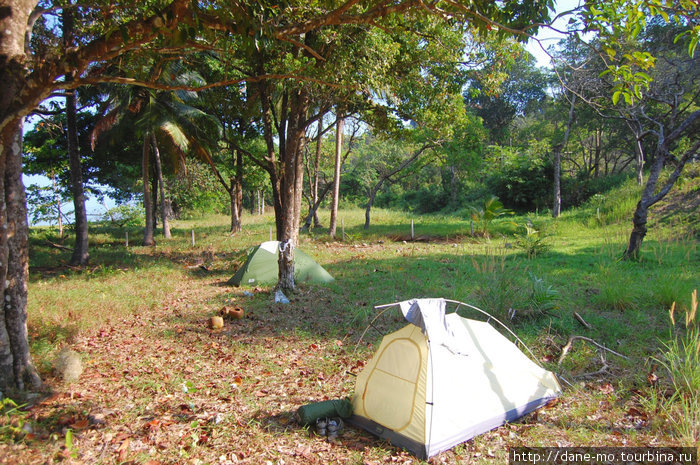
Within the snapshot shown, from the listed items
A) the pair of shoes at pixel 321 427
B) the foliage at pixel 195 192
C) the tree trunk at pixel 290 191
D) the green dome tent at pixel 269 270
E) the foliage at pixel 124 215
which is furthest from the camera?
the foliage at pixel 195 192

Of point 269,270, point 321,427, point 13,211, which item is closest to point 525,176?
point 269,270

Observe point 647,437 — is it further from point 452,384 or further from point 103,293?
point 103,293

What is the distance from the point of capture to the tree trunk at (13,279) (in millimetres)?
4141

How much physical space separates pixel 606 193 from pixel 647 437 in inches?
767

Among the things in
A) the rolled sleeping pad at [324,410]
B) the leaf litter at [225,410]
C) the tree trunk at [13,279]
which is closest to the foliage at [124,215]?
the leaf litter at [225,410]

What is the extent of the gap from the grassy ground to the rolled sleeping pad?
12 cm

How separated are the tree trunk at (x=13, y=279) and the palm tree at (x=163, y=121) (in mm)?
11189

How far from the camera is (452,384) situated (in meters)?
3.88

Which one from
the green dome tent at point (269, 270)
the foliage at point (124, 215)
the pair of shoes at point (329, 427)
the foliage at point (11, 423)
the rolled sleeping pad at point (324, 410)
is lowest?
the pair of shoes at point (329, 427)

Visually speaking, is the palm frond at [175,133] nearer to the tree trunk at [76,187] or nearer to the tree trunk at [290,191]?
the tree trunk at [76,187]

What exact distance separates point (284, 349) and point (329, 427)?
2.08 meters

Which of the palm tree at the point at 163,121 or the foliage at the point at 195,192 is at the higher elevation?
the palm tree at the point at 163,121

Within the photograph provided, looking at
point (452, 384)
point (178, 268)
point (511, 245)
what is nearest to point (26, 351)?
point (452, 384)

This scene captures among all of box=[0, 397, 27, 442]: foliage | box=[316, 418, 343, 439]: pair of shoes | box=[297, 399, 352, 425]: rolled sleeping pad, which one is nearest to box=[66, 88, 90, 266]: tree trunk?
box=[0, 397, 27, 442]: foliage
